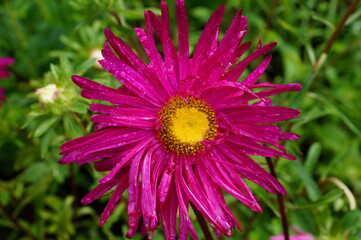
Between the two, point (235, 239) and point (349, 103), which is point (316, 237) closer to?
point (235, 239)

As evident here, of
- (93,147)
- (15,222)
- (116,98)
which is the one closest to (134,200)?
(93,147)

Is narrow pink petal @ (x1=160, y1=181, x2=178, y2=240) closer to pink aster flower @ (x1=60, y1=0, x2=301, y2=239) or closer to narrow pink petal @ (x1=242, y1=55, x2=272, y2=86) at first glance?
pink aster flower @ (x1=60, y1=0, x2=301, y2=239)

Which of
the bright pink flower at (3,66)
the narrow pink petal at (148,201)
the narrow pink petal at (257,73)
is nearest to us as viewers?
the narrow pink petal at (148,201)

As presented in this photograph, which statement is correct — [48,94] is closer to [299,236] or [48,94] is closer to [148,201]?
[148,201]

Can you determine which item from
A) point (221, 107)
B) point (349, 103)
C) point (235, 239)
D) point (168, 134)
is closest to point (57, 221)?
point (235, 239)

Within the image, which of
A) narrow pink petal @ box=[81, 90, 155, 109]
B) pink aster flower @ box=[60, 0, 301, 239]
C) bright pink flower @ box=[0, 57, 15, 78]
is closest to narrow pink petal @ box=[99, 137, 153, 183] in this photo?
pink aster flower @ box=[60, 0, 301, 239]

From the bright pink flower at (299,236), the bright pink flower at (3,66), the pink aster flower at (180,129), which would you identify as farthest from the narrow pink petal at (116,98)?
the bright pink flower at (3,66)

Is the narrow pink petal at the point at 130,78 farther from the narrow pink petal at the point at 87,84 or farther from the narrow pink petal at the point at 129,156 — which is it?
the narrow pink petal at the point at 129,156
